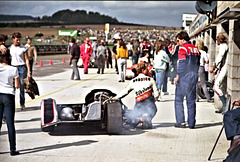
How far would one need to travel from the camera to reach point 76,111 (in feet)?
27.9

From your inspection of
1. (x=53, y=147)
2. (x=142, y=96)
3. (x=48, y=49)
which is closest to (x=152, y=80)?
(x=142, y=96)

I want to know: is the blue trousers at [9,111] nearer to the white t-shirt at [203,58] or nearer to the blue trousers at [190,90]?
the blue trousers at [190,90]

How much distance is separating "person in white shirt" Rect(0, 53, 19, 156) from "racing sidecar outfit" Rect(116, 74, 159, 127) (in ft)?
8.41

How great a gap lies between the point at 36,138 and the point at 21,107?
131 inches

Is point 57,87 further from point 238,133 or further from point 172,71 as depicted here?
point 238,133

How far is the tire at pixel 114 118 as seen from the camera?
25.1 feet

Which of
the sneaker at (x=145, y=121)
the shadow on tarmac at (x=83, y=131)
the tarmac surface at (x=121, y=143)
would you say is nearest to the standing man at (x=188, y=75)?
the tarmac surface at (x=121, y=143)

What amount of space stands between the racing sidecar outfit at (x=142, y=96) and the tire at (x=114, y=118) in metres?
0.62

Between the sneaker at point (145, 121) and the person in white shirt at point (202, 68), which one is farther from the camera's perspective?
the person in white shirt at point (202, 68)

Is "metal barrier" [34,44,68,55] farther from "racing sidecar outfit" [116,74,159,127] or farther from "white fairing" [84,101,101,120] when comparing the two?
"white fairing" [84,101,101,120]

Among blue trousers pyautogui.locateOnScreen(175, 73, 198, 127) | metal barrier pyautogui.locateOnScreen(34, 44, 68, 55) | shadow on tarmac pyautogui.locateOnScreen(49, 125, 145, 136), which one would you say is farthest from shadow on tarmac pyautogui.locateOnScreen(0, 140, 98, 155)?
metal barrier pyautogui.locateOnScreen(34, 44, 68, 55)

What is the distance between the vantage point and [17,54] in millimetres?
10453

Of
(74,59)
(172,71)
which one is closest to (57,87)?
(74,59)

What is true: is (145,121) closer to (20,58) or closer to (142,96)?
(142,96)
